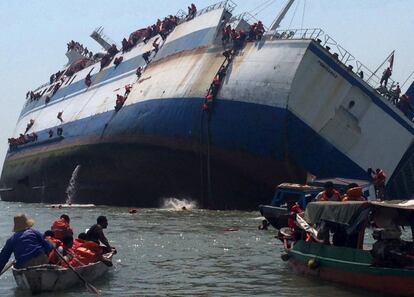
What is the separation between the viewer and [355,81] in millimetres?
34688

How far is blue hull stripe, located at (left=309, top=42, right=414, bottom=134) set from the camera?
113ft

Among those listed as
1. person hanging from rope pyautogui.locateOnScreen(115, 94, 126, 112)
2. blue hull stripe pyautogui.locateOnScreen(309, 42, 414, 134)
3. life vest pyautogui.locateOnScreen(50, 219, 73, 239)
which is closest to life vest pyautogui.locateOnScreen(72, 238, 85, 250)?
life vest pyautogui.locateOnScreen(50, 219, 73, 239)

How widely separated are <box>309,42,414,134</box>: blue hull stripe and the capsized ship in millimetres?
44

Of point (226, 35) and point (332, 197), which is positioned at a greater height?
point (226, 35)

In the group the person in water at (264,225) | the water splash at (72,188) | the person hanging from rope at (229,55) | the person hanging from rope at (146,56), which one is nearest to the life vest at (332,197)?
the person in water at (264,225)

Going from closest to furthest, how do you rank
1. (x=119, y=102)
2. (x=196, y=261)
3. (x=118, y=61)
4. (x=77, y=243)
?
(x=77, y=243) → (x=196, y=261) → (x=119, y=102) → (x=118, y=61)

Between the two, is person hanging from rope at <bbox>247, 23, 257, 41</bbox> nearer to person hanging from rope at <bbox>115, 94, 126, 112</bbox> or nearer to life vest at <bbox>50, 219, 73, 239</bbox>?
person hanging from rope at <bbox>115, 94, 126, 112</bbox>

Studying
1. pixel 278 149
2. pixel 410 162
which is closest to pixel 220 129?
pixel 278 149

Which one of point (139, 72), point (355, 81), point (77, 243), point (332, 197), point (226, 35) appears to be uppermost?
point (226, 35)

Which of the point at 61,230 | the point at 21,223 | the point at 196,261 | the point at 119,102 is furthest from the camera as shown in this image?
the point at 119,102

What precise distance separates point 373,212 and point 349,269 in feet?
3.99

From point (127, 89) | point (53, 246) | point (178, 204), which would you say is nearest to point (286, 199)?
point (178, 204)

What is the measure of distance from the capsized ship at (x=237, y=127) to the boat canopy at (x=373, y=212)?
18058 mm

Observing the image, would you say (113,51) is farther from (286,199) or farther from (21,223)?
(21,223)
